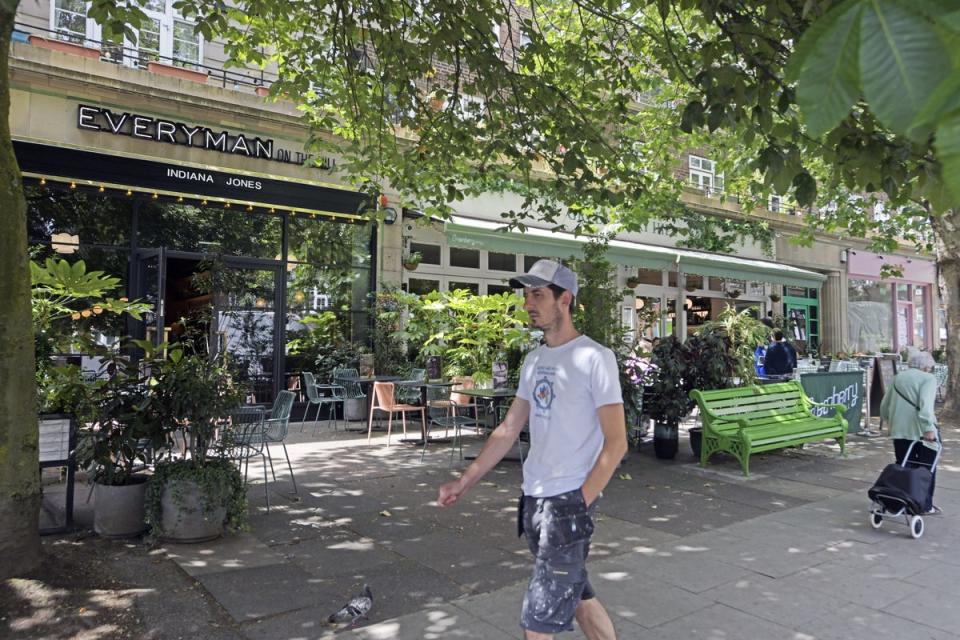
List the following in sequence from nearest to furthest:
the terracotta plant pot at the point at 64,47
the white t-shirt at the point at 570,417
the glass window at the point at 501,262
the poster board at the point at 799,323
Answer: the white t-shirt at the point at 570,417, the terracotta plant pot at the point at 64,47, the glass window at the point at 501,262, the poster board at the point at 799,323

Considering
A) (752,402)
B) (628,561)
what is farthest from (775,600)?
(752,402)

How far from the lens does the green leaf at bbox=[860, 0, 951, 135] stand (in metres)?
1.01

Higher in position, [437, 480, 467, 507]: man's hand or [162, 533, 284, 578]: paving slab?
[437, 480, 467, 507]: man's hand

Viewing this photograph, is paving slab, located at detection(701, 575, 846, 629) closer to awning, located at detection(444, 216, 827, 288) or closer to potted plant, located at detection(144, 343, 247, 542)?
potted plant, located at detection(144, 343, 247, 542)

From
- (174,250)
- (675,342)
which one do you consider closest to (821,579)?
(675,342)

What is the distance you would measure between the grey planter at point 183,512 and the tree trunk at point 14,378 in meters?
0.89

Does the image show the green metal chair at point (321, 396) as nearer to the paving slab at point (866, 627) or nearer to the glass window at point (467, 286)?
the glass window at point (467, 286)

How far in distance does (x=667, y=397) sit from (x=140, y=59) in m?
10.3

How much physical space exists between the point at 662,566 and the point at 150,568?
3.53 meters

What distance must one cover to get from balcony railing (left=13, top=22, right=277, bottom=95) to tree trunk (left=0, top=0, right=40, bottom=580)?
6941 millimetres

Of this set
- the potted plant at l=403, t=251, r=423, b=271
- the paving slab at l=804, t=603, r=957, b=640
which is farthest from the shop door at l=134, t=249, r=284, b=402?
the paving slab at l=804, t=603, r=957, b=640

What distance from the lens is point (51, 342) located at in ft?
20.0

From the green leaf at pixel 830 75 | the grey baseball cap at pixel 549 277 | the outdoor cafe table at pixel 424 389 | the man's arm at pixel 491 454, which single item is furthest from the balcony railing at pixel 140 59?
the green leaf at pixel 830 75

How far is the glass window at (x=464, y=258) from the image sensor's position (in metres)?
15.5
